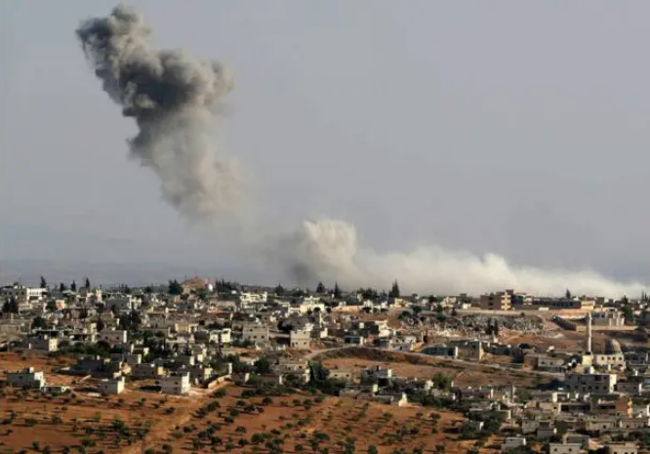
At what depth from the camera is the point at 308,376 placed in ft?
267

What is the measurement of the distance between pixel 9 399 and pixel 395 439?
14.7 m

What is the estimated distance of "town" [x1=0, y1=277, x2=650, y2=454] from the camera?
6644 cm

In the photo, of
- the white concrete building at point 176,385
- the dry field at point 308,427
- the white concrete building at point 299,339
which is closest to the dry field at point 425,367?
the white concrete building at point 299,339

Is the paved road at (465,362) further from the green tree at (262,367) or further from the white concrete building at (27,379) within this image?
the white concrete building at (27,379)

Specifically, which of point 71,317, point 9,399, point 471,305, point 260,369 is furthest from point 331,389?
point 471,305

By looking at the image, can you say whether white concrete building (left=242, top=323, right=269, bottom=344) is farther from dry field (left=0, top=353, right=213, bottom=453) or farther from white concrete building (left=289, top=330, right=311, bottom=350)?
dry field (left=0, top=353, right=213, bottom=453)

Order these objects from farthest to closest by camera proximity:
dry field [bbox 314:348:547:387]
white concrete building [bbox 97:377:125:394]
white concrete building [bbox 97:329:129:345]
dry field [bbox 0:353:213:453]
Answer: dry field [bbox 314:348:547:387] → white concrete building [bbox 97:329:129:345] → white concrete building [bbox 97:377:125:394] → dry field [bbox 0:353:213:453]

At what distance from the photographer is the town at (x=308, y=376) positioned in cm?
6644

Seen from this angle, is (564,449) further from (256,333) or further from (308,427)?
(256,333)

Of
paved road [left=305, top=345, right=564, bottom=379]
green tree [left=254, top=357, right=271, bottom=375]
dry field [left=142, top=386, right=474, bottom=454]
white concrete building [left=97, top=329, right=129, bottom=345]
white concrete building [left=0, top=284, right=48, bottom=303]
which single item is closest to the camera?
dry field [left=142, top=386, right=474, bottom=454]

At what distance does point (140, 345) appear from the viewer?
8544 cm

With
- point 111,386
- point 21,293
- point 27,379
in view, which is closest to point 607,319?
point 21,293

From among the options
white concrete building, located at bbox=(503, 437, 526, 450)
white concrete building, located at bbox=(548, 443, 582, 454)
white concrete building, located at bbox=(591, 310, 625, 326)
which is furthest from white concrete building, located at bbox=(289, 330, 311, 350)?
white concrete building, located at bbox=(548, 443, 582, 454)

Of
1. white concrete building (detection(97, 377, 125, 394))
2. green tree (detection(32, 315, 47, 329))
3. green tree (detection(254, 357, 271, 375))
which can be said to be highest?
green tree (detection(32, 315, 47, 329))
